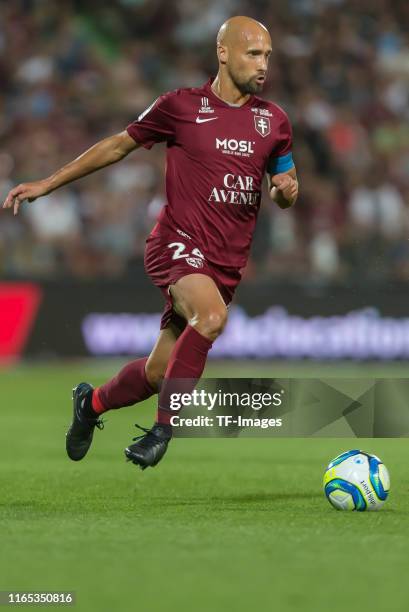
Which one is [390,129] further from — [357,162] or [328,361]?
[328,361]

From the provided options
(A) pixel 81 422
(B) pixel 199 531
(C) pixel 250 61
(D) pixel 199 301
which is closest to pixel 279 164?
(C) pixel 250 61

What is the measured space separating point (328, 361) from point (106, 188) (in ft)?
10.7

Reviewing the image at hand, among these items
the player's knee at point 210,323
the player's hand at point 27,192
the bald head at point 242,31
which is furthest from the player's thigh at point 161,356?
the bald head at point 242,31

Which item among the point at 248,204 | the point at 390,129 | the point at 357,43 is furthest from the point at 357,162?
the point at 248,204

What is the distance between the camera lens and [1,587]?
13.5 ft

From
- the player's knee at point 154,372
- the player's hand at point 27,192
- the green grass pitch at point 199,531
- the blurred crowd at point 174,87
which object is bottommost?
the green grass pitch at point 199,531

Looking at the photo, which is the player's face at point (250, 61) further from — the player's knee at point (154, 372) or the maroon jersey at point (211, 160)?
the player's knee at point (154, 372)

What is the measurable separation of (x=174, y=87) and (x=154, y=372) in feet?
34.9

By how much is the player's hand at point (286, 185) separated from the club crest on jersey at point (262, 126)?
0.23m

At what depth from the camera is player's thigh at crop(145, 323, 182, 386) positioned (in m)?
6.96

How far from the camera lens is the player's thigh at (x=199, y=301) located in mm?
6293

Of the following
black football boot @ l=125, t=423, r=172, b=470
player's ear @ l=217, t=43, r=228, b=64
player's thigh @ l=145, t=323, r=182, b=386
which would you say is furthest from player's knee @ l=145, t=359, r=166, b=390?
player's ear @ l=217, t=43, r=228, b=64

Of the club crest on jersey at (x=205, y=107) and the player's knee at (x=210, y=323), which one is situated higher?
the club crest on jersey at (x=205, y=107)

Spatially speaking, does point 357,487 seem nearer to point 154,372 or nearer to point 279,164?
point 154,372
